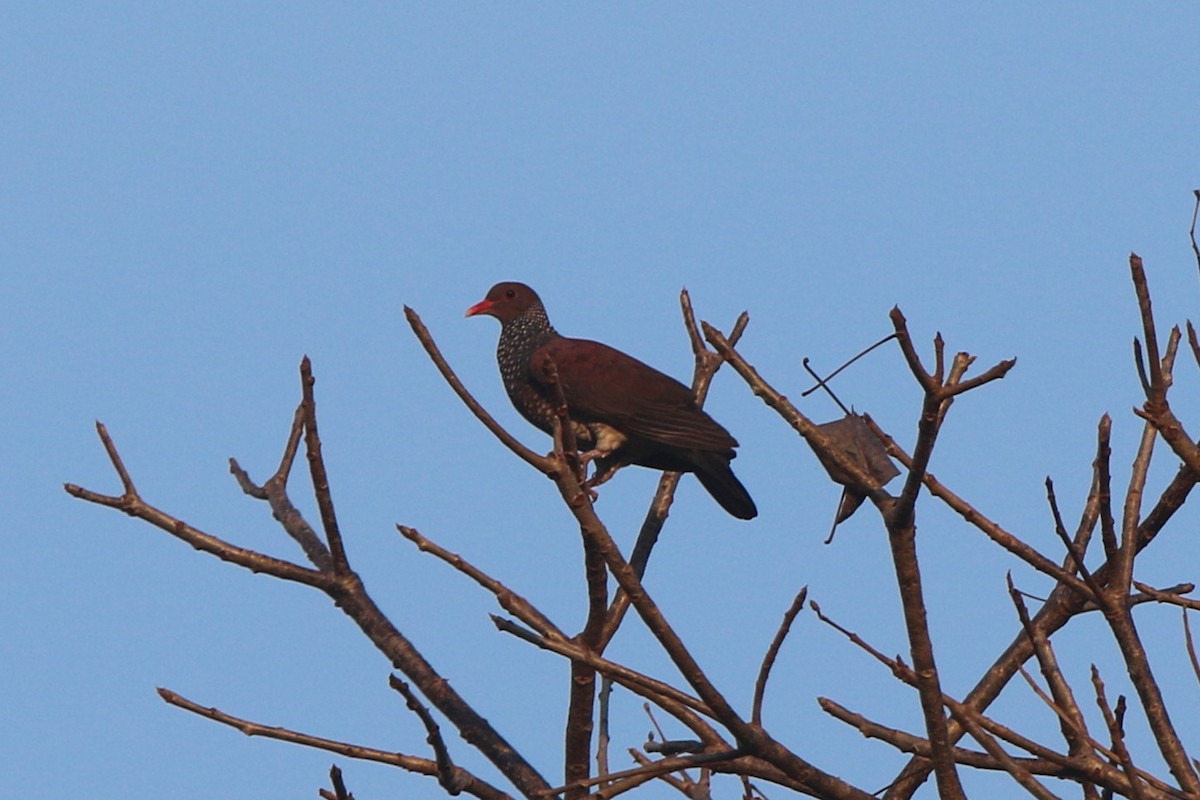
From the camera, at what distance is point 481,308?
7.19 metres

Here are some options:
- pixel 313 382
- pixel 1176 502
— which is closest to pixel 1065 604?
pixel 1176 502

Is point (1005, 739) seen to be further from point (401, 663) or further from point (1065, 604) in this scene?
point (401, 663)

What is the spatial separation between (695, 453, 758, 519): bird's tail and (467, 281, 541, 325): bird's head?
139 cm

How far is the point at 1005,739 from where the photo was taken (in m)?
2.62

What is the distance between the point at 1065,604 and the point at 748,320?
6.00 ft

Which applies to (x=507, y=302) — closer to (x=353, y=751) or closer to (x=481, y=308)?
(x=481, y=308)

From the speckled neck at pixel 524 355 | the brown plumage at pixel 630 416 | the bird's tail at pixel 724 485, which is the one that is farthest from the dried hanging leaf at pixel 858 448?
the speckled neck at pixel 524 355

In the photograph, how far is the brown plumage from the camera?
19.2ft

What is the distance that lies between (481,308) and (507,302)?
0.14 metres

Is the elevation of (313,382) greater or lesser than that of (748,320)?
lesser

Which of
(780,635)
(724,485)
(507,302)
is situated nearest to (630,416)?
(724,485)

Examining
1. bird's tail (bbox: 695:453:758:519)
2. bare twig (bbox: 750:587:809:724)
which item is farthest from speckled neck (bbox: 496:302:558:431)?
bare twig (bbox: 750:587:809:724)

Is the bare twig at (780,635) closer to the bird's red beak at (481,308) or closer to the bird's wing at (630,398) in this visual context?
the bird's wing at (630,398)

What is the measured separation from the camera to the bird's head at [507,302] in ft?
23.3
